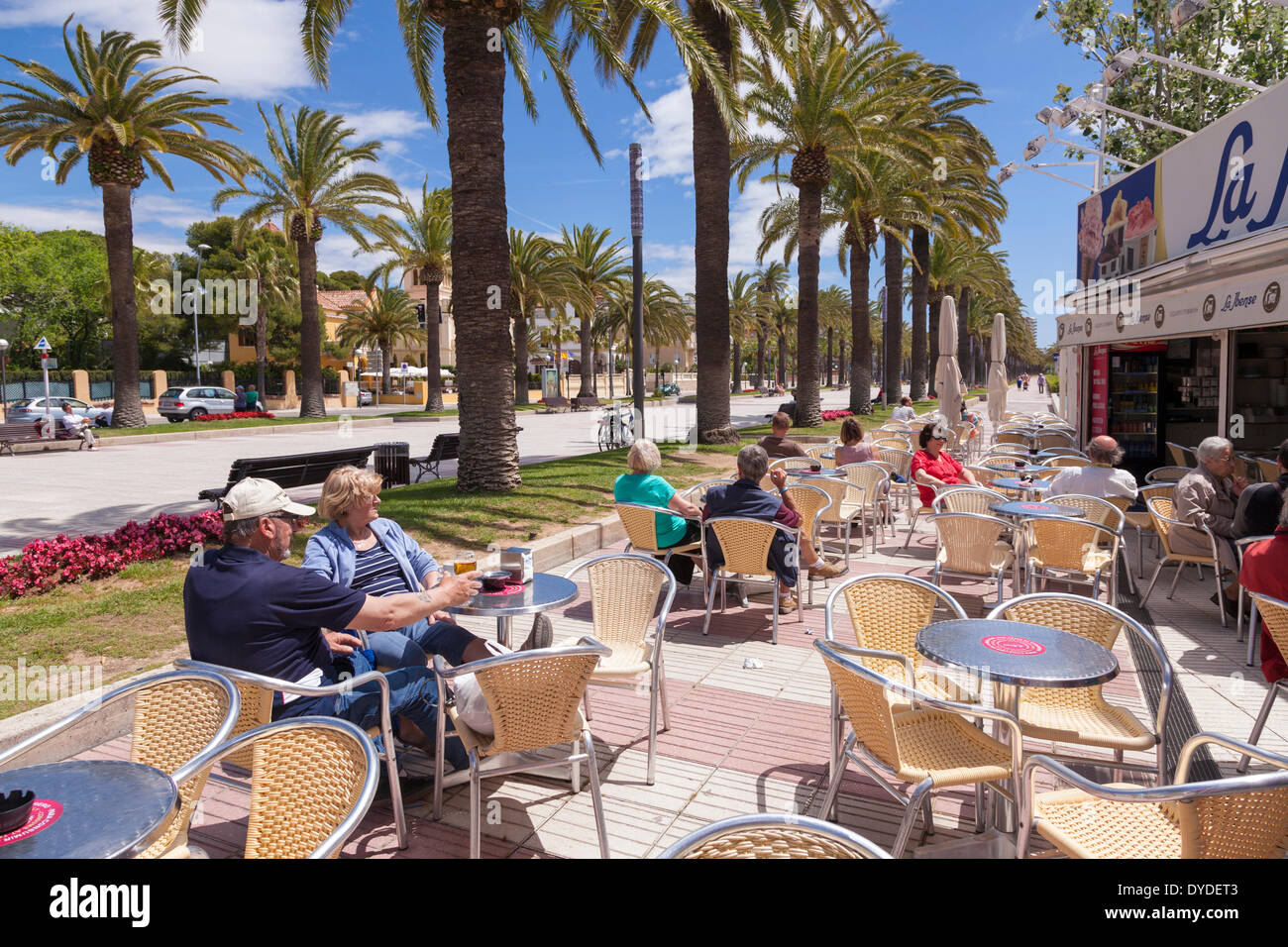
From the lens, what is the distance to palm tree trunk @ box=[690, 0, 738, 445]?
1525cm

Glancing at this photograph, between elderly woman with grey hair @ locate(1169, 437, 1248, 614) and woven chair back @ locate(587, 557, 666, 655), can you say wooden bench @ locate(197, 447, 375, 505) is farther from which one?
elderly woman with grey hair @ locate(1169, 437, 1248, 614)

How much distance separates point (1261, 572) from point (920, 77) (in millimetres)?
23431

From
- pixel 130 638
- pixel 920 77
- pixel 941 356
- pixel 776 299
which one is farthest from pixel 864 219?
pixel 776 299

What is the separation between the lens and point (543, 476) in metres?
12.0

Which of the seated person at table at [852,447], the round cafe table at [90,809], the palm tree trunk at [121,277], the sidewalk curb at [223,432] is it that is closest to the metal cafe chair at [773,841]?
the round cafe table at [90,809]

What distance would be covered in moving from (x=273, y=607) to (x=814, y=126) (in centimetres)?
1943

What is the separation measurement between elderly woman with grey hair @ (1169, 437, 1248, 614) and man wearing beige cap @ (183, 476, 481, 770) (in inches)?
225

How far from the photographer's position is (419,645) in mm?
3723

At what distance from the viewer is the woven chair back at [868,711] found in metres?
2.69

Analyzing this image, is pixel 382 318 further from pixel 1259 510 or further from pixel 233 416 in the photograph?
pixel 1259 510

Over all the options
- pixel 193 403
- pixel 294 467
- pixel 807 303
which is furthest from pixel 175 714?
pixel 193 403

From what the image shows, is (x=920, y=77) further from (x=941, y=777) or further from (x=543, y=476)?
(x=941, y=777)

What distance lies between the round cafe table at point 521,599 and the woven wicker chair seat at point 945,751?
1.61m

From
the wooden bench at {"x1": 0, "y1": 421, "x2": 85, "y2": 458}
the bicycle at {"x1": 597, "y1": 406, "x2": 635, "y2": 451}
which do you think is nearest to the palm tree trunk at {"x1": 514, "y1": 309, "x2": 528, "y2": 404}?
the bicycle at {"x1": 597, "y1": 406, "x2": 635, "y2": 451}
